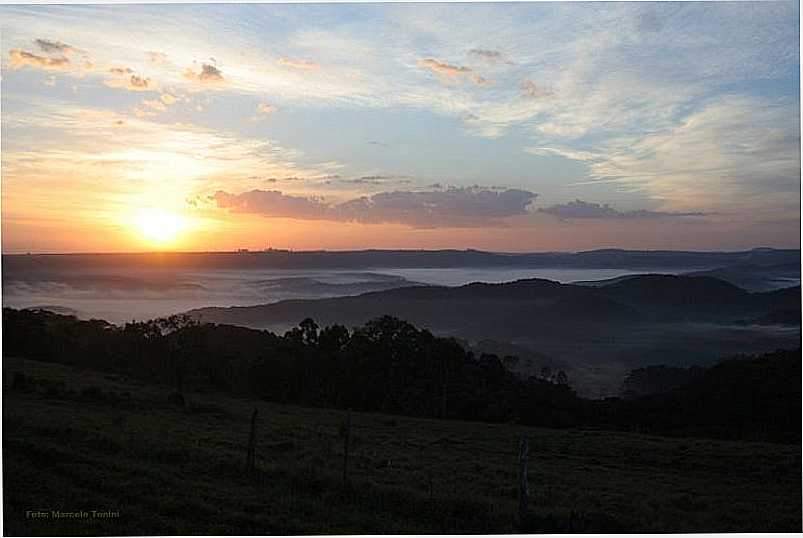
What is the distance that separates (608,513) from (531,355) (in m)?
4.67

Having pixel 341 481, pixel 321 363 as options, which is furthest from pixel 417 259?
pixel 321 363

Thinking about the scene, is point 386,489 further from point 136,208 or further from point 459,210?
point 136,208

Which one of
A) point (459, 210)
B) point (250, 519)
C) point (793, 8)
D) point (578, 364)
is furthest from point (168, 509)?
point (793, 8)

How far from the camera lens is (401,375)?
16609mm

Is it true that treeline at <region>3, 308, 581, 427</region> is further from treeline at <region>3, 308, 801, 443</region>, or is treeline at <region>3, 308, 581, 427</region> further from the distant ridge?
the distant ridge

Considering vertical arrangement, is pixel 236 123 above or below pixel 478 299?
above

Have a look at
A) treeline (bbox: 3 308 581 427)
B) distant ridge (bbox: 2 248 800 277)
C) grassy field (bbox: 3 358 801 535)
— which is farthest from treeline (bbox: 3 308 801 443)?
distant ridge (bbox: 2 248 800 277)

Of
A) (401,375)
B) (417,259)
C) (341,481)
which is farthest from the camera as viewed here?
(401,375)

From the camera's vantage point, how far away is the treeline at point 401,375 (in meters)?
13.1

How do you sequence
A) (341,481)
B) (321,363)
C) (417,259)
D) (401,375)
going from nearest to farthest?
(341,481) → (417,259) → (321,363) → (401,375)

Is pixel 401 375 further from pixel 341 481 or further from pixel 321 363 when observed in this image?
pixel 341 481

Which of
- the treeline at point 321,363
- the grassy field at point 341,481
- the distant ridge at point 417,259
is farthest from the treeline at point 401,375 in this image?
the distant ridge at point 417,259

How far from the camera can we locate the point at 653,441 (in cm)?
1596

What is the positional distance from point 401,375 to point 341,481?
8.24 m
